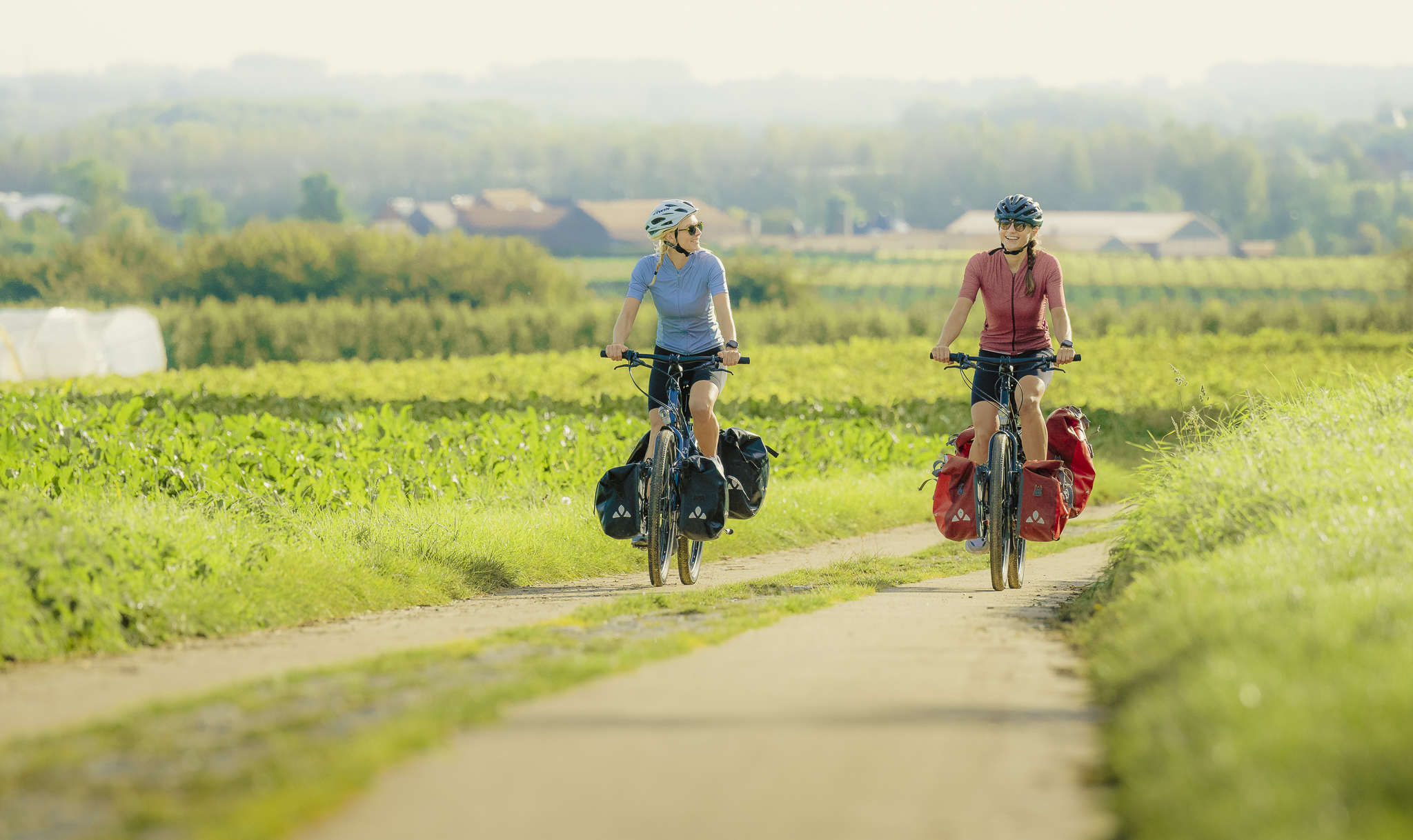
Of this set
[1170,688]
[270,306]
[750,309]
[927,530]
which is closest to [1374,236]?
[750,309]

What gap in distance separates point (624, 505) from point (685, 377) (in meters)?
0.95

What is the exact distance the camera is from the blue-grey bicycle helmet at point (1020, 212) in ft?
29.3

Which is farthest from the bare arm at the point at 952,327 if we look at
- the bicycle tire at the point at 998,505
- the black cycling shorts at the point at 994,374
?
the bicycle tire at the point at 998,505

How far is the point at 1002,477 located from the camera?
29.2ft

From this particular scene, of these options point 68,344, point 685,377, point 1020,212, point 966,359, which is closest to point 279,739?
point 685,377

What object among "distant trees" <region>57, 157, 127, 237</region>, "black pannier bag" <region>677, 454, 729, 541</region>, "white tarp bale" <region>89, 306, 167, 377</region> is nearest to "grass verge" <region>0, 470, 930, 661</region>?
"black pannier bag" <region>677, 454, 729, 541</region>

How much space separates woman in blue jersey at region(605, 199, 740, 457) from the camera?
29.8 ft

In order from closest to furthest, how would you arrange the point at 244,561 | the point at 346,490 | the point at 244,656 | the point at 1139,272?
the point at 244,656 < the point at 244,561 < the point at 346,490 < the point at 1139,272

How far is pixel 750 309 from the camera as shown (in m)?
55.7

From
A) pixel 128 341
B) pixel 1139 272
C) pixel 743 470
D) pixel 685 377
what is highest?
pixel 685 377

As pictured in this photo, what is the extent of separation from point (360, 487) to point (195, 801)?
7799mm

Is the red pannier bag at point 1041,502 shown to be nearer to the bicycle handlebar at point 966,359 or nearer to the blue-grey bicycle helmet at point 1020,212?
the bicycle handlebar at point 966,359

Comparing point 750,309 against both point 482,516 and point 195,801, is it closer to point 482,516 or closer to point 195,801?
point 482,516

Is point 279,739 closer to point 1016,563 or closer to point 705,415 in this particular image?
point 705,415
